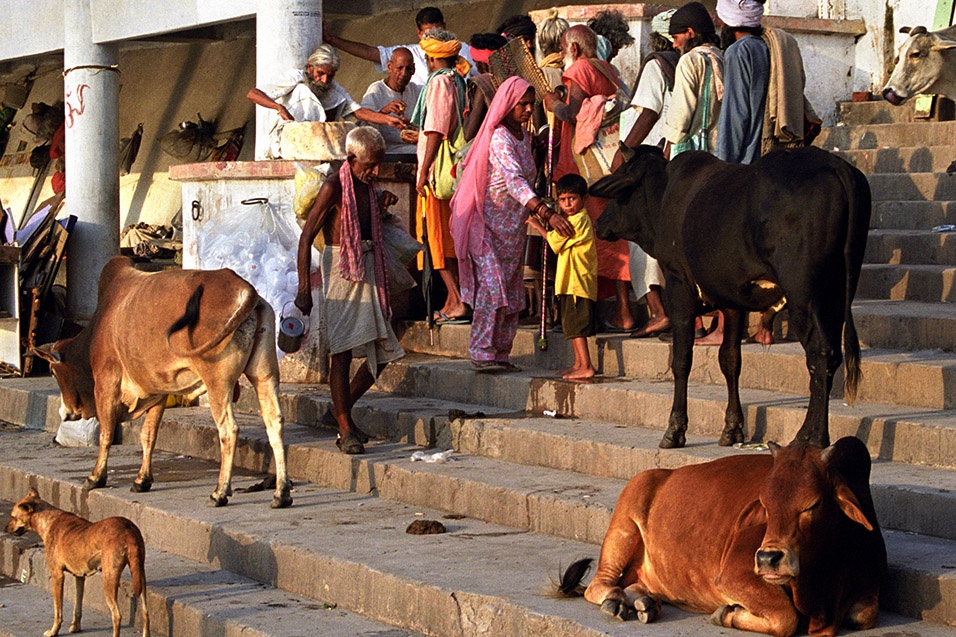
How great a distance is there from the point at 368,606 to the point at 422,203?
14.4 feet

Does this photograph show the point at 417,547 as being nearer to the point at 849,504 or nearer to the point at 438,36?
the point at 849,504

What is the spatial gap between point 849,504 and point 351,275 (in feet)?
12.3

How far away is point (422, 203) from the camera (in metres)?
9.17

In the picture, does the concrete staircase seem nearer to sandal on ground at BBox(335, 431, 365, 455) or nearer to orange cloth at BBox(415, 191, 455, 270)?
sandal on ground at BBox(335, 431, 365, 455)

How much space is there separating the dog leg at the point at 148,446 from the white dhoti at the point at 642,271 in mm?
2959

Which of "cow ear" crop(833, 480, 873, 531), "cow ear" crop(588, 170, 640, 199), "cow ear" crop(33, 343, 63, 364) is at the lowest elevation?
"cow ear" crop(833, 480, 873, 531)

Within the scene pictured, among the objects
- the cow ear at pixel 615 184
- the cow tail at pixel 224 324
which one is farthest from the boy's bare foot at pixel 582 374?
the cow tail at pixel 224 324

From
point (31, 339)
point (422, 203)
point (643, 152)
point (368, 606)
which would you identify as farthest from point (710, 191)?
point (31, 339)

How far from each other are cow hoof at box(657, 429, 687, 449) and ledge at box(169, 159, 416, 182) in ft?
13.0

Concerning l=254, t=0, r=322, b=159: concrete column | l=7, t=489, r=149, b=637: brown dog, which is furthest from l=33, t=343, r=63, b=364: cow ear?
l=254, t=0, r=322, b=159: concrete column

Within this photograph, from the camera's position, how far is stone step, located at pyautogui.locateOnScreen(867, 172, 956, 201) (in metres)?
8.65

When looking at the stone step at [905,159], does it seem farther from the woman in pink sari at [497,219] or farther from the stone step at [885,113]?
the woman in pink sari at [497,219]

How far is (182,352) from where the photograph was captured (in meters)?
6.64

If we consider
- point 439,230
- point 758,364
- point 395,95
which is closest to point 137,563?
point 758,364
